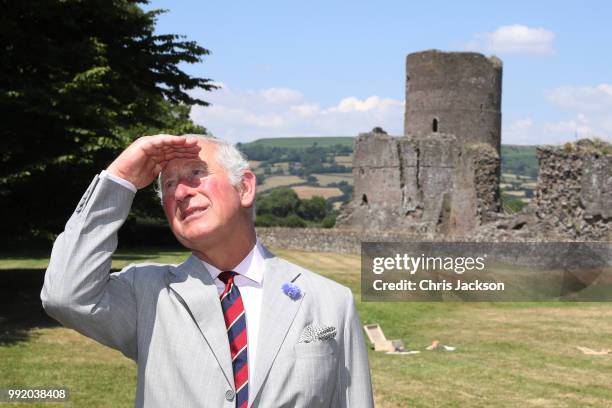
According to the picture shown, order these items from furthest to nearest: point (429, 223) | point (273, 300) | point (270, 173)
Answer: point (270, 173), point (429, 223), point (273, 300)

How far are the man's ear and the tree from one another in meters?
10.3

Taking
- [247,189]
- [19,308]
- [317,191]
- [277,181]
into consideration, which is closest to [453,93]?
[19,308]

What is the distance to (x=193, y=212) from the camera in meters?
→ 3.33

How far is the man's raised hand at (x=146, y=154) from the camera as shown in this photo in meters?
3.23

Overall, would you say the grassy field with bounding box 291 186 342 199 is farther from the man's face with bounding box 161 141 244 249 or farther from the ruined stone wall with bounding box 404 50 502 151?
the man's face with bounding box 161 141 244 249

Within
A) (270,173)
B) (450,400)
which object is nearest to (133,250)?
(450,400)

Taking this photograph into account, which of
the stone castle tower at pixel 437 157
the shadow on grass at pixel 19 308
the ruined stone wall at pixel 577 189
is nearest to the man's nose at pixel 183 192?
the shadow on grass at pixel 19 308

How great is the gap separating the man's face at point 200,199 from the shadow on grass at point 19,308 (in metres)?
9.56

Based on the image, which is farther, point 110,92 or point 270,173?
point 270,173

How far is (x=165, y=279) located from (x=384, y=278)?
711 inches

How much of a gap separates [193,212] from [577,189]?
23.8 metres

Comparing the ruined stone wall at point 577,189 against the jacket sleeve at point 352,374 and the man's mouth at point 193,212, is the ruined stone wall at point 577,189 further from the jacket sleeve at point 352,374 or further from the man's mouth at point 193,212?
the man's mouth at point 193,212

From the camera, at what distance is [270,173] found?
6683 inches

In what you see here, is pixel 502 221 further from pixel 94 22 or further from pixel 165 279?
pixel 165 279
